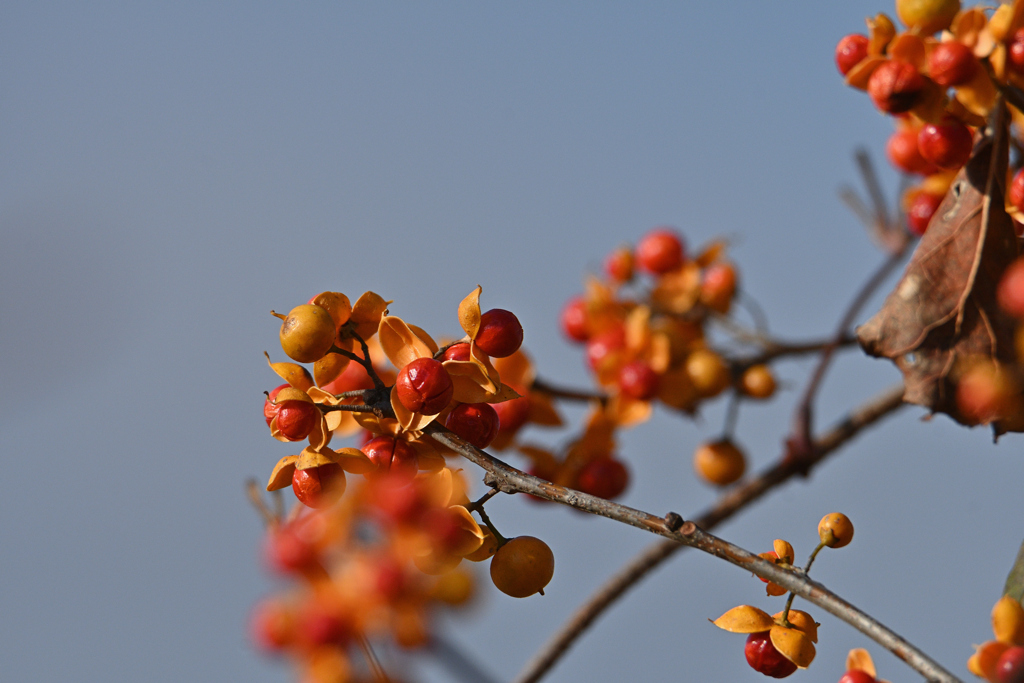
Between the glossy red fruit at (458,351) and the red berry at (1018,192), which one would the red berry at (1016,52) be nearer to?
the red berry at (1018,192)

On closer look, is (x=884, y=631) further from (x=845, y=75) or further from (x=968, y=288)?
(x=845, y=75)

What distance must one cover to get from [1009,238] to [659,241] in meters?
1.54

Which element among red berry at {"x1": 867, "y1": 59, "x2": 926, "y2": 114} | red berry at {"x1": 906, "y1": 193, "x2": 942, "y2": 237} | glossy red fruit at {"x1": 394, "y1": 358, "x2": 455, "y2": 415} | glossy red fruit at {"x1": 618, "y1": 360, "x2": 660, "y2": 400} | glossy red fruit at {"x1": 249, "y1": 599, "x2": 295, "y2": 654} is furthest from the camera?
glossy red fruit at {"x1": 618, "y1": 360, "x2": 660, "y2": 400}

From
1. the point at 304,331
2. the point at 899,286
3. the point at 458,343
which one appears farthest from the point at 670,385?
the point at 304,331

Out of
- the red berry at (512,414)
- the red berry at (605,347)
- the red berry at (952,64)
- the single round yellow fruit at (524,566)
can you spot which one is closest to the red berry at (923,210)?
the red berry at (952,64)

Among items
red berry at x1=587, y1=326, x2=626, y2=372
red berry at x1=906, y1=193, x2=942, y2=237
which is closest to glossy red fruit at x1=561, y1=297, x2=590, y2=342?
red berry at x1=587, y1=326, x2=626, y2=372

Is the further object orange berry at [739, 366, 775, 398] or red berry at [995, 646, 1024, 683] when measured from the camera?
orange berry at [739, 366, 775, 398]

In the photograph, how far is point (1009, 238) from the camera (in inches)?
46.7

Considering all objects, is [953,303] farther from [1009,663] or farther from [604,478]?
[604,478]

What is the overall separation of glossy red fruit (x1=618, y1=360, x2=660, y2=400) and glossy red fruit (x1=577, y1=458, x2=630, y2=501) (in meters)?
0.24

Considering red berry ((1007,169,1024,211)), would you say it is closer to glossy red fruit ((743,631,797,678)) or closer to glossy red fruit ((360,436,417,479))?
glossy red fruit ((743,631,797,678))

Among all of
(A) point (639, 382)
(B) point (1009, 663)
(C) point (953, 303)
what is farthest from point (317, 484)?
(A) point (639, 382)

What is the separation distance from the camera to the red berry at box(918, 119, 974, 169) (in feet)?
3.99

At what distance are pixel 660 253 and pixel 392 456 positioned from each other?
73.7 inches
